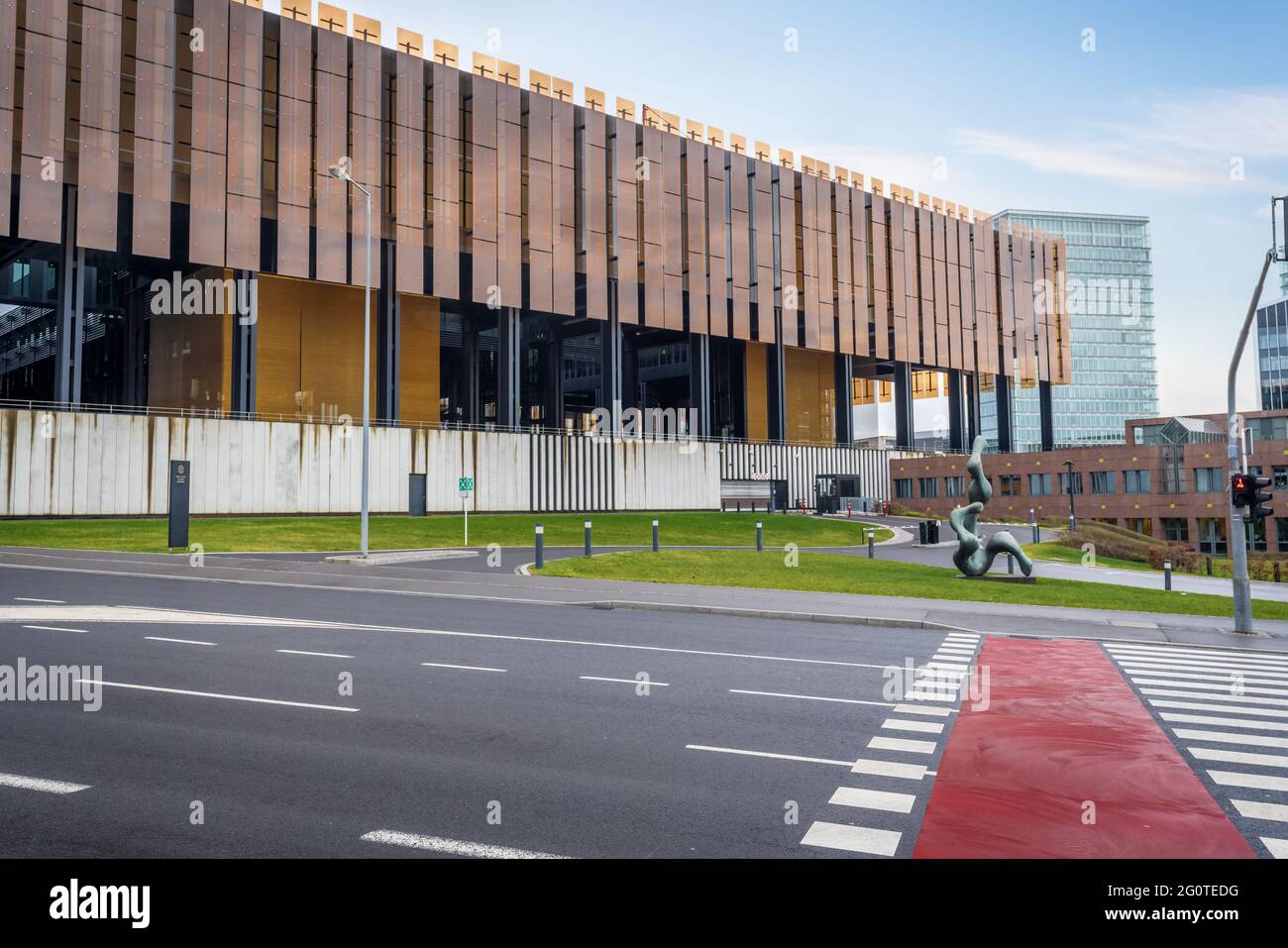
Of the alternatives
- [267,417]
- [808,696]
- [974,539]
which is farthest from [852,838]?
[267,417]

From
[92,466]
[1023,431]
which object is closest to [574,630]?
[92,466]

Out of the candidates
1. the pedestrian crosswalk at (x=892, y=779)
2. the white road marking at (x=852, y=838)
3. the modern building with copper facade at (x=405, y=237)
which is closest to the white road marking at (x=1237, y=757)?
the pedestrian crosswalk at (x=892, y=779)

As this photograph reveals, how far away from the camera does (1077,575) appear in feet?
96.4

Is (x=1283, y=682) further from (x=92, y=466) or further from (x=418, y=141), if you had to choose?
(x=418, y=141)

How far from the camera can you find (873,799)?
21.7ft

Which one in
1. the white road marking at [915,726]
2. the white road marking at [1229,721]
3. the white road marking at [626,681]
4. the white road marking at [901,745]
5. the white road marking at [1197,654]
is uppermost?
the white road marking at [626,681]

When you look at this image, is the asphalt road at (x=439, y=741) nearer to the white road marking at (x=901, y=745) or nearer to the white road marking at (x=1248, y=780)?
the white road marking at (x=901, y=745)

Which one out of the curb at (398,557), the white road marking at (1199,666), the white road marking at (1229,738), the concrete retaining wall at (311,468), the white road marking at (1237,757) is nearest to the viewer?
the white road marking at (1237,757)

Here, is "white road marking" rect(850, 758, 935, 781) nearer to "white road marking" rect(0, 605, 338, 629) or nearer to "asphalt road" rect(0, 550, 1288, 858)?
"asphalt road" rect(0, 550, 1288, 858)

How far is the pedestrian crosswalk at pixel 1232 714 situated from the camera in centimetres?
668

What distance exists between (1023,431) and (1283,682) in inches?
6647

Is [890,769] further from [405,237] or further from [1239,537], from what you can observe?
[405,237]

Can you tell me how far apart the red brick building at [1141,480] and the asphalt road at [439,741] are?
5945 centimetres

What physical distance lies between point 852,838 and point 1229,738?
208 inches
